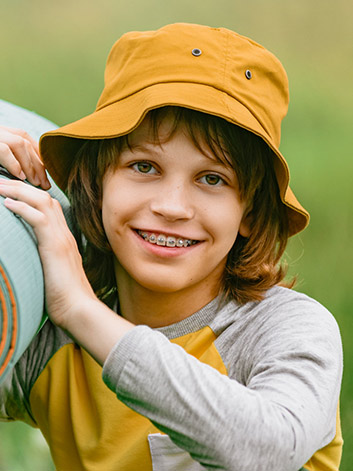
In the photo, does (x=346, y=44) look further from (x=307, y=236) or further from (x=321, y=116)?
(x=307, y=236)

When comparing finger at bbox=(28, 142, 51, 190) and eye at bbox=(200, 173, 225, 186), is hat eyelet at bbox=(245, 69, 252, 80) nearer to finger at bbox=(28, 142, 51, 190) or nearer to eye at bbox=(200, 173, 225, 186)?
eye at bbox=(200, 173, 225, 186)

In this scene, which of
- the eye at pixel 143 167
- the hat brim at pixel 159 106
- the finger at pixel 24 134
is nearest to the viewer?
the hat brim at pixel 159 106

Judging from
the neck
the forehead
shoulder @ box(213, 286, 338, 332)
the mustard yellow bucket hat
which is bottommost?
the neck

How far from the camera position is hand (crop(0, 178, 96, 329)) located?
1072mm

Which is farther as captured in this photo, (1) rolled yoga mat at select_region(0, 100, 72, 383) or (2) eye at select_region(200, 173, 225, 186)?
(2) eye at select_region(200, 173, 225, 186)

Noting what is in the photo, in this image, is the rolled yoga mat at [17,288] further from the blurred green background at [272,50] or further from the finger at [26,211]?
the blurred green background at [272,50]

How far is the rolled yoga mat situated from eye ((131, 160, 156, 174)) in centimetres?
30

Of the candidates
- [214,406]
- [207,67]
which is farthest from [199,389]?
[207,67]

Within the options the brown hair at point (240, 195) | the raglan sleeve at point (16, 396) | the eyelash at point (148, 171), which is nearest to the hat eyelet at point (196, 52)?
the brown hair at point (240, 195)

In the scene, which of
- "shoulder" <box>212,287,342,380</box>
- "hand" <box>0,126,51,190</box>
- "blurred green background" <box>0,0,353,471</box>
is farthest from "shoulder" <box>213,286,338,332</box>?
"blurred green background" <box>0,0,353,471</box>

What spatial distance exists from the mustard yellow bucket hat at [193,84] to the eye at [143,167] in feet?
0.30

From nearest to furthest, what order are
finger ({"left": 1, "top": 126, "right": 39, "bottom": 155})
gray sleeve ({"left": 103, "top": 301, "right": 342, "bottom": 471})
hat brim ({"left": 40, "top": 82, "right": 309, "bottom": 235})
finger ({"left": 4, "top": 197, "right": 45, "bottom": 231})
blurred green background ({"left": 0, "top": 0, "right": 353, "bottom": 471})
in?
gray sleeve ({"left": 103, "top": 301, "right": 342, "bottom": 471})
finger ({"left": 4, "top": 197, "right": 45, "bottom": 231})
hat brim ({"left": 40, "top": 82, "right": 309, "bottom": 235})
finger ({"left": 1, "top": 126, "right": 39, "bottom": 155})
blurred green background ({"left": 0, "top": 0, "right": 353, "bottom": 471})

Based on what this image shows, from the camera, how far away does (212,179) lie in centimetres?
129

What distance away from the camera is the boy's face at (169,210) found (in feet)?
4.06
